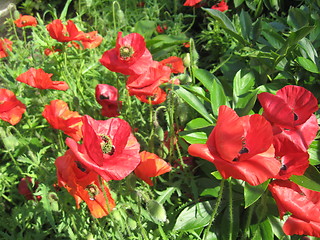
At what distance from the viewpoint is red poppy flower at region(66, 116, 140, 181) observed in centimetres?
94

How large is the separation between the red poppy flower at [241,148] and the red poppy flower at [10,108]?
3.56ft

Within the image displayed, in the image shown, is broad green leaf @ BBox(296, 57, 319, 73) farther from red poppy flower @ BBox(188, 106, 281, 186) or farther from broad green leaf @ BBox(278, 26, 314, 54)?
red poppy flower @ BBox(188, 106, 281, 186)

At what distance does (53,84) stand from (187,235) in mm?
958

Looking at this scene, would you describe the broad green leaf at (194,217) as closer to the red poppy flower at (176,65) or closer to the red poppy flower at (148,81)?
the red poppy flower at (148,81)

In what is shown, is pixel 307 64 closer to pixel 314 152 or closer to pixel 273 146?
pixel 314 152

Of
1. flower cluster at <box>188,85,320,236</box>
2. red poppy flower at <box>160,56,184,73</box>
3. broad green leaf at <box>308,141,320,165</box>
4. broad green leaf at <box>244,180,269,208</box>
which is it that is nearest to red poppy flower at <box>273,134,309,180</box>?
flower cluster at <box>188,85,320,236</box>

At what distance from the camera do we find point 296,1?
280 centimetres

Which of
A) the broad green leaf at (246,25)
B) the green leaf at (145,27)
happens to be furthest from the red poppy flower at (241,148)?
the green leaf at (145,27)

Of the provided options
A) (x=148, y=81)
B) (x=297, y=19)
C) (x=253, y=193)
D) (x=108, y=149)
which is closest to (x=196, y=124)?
(x=148, y=81)

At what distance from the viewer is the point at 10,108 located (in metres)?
1.68

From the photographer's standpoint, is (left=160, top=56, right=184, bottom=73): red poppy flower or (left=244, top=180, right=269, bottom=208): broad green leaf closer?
(left=244, top=180, right=269, bottom=208): broad green leaf

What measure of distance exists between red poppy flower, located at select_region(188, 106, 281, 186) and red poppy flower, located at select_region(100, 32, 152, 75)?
64 cm

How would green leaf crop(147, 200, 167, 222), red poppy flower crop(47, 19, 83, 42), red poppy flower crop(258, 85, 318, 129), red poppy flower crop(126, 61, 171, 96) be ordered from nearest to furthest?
red poppy flower crop(258, 85, 318, 129)
green leaf crop(147, 200, 167, 222)
red poppy flower crop(126, 61, 171, 96)
red poppy flower crop(47, 19, 83, 42)

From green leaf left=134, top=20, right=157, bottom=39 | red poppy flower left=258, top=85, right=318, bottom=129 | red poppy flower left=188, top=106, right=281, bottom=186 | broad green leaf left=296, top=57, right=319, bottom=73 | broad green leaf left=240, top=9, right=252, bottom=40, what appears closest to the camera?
red poppy flower left=188, top=106, right=281, bottom=186
